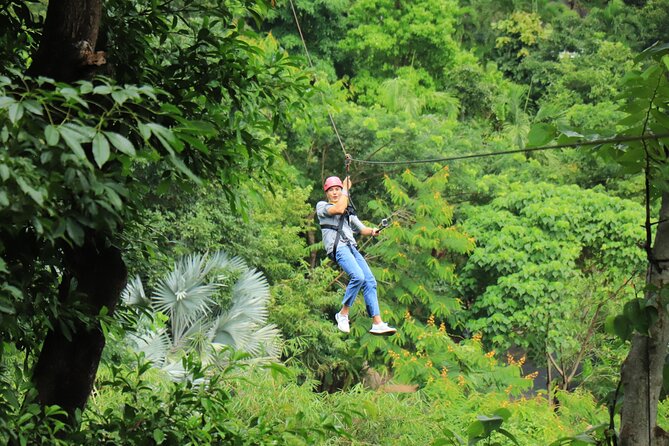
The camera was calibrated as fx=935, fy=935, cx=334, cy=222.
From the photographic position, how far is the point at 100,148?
2391 millimetres

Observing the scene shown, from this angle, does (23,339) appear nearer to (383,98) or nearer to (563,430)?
(563,430)

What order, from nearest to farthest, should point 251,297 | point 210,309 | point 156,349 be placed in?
point 156,349
point 210,309
point 251,297

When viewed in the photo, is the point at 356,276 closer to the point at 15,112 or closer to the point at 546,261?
the point at 15,112

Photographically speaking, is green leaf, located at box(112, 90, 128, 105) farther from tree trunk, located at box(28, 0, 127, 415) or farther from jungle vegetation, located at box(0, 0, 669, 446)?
tree trunk, located at box(28, 0, 127, 415)

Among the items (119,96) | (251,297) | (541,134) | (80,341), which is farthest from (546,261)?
(119,96)

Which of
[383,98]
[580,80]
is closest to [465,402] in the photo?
[383,98]

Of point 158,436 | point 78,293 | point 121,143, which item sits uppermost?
point 121,143

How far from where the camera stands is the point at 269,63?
169 inches

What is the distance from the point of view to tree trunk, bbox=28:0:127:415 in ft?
11.4

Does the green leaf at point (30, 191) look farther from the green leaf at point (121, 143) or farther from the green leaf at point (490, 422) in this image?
the green leaf at point (490, 422)

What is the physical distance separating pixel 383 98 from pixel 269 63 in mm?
18162

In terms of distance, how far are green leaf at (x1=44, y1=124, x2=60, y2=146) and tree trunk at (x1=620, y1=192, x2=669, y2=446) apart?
67.0 inches

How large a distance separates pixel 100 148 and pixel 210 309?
37.0 ft

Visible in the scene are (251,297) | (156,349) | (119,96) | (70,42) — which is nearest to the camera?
(119,96)
